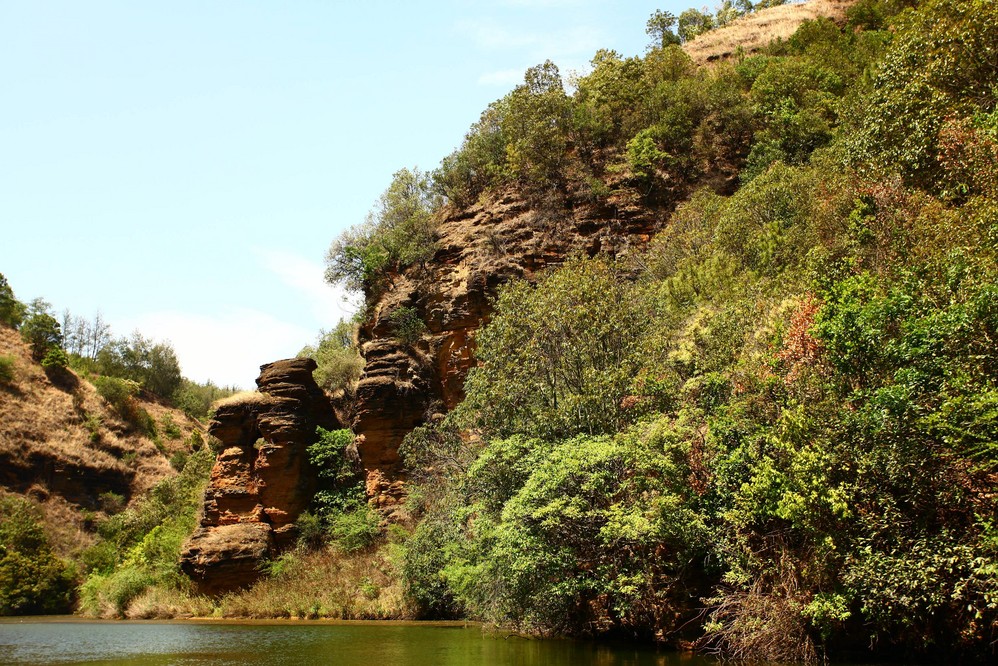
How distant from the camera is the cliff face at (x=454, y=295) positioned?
43.6m

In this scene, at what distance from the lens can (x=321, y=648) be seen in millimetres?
22516

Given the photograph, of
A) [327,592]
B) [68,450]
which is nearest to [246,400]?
[327,592]

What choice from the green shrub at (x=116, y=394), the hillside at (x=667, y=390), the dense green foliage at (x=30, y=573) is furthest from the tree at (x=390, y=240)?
the green shrub at (x=116, y=394)

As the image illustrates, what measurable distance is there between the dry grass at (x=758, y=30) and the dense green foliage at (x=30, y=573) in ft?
205

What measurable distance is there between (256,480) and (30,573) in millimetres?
24179

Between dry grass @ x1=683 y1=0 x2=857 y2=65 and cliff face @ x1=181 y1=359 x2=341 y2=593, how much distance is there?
4160 centimetres

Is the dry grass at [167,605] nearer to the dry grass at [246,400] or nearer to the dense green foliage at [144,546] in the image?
the dense green foliage at [144,546]

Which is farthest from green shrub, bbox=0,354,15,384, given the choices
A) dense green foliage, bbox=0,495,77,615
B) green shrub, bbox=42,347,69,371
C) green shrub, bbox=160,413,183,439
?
dense green foliage, bbox=0,495,77,615

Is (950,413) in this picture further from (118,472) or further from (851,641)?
(118,472)

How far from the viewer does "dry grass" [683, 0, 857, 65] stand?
6519 cm

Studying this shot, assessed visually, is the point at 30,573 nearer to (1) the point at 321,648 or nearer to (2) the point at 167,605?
(2) the point at 167,605

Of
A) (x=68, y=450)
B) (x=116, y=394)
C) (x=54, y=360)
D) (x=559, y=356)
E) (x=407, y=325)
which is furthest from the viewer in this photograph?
(x=116, y=394)

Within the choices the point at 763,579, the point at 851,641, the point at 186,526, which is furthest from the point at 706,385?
the point at 186,526

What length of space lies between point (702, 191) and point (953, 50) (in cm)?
1660
